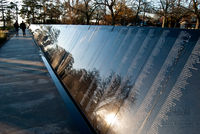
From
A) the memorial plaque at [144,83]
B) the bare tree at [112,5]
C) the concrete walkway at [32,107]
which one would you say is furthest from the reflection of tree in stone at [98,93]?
the bare tree at [112,5]

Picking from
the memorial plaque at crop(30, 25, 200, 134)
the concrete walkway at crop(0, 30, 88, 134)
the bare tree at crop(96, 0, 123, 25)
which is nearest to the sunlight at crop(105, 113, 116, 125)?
the memorial plaque at crop(30, 25, 200, 134)

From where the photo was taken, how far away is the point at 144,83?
6.08 ft

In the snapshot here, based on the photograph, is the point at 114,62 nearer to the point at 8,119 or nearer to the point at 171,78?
the point at 171,78

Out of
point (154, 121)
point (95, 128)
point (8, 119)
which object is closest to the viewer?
point (154, 121)

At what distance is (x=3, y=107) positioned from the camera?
3.19 m

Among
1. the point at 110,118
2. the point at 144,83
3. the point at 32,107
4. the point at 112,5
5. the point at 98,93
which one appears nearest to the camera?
the point at 144,83

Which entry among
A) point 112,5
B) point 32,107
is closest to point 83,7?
point 112,5

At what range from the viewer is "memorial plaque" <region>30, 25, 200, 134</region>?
4.63ft

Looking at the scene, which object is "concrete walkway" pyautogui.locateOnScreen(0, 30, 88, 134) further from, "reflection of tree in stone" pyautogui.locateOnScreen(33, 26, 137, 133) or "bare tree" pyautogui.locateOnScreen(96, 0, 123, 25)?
"bare tree" pyautogui.locateOnScreen(96, 0, 123, 25)

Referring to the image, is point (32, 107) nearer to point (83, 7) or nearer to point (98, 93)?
point (98, 93)

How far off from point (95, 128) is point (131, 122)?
0.78 m

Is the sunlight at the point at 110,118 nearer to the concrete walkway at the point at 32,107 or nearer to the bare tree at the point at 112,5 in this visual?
the concrete walkway at the point at 32,107

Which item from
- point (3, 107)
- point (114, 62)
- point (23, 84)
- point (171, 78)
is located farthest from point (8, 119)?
point (171, 78)

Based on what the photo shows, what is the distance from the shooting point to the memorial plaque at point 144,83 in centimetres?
141
